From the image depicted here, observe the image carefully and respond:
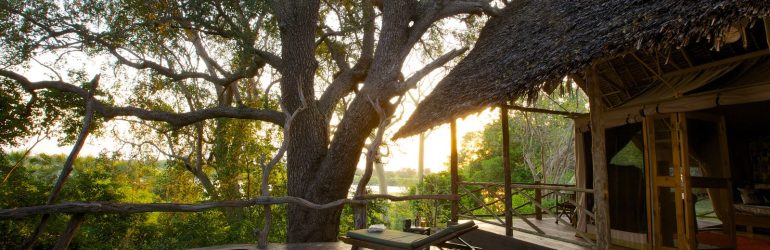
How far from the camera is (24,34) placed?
7.45 metres

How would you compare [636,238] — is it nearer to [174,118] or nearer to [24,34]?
[174,118]

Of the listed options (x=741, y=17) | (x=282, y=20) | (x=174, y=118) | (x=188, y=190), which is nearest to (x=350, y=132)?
(x=282, y=20)

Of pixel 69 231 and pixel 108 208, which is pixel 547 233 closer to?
pixel 108 208

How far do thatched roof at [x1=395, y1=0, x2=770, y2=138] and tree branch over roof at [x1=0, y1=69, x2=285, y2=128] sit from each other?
2.85 metres

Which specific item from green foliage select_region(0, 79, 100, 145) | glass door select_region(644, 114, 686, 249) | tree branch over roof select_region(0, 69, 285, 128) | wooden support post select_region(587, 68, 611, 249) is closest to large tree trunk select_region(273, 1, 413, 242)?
tree branch over roof select_region(0, 69, 285, 128)

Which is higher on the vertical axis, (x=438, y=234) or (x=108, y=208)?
(x=108, y=208)

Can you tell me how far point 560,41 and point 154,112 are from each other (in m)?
6.14

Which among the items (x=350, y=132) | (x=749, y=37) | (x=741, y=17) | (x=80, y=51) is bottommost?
(x=350, y=132)

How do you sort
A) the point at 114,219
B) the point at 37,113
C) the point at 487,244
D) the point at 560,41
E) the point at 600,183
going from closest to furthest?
the point at 600,183 → the point at 487,244 → the point at 560,41 → the point at 37,113 → the point at 114,219

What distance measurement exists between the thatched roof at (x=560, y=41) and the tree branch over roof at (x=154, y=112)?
285 centimetres

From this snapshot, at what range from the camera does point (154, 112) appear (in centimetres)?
739

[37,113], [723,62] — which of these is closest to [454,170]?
[723,62]

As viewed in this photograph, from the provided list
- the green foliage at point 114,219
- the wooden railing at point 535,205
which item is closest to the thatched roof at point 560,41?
the wooden railing at point 535,205

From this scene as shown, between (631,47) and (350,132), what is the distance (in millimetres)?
4433
